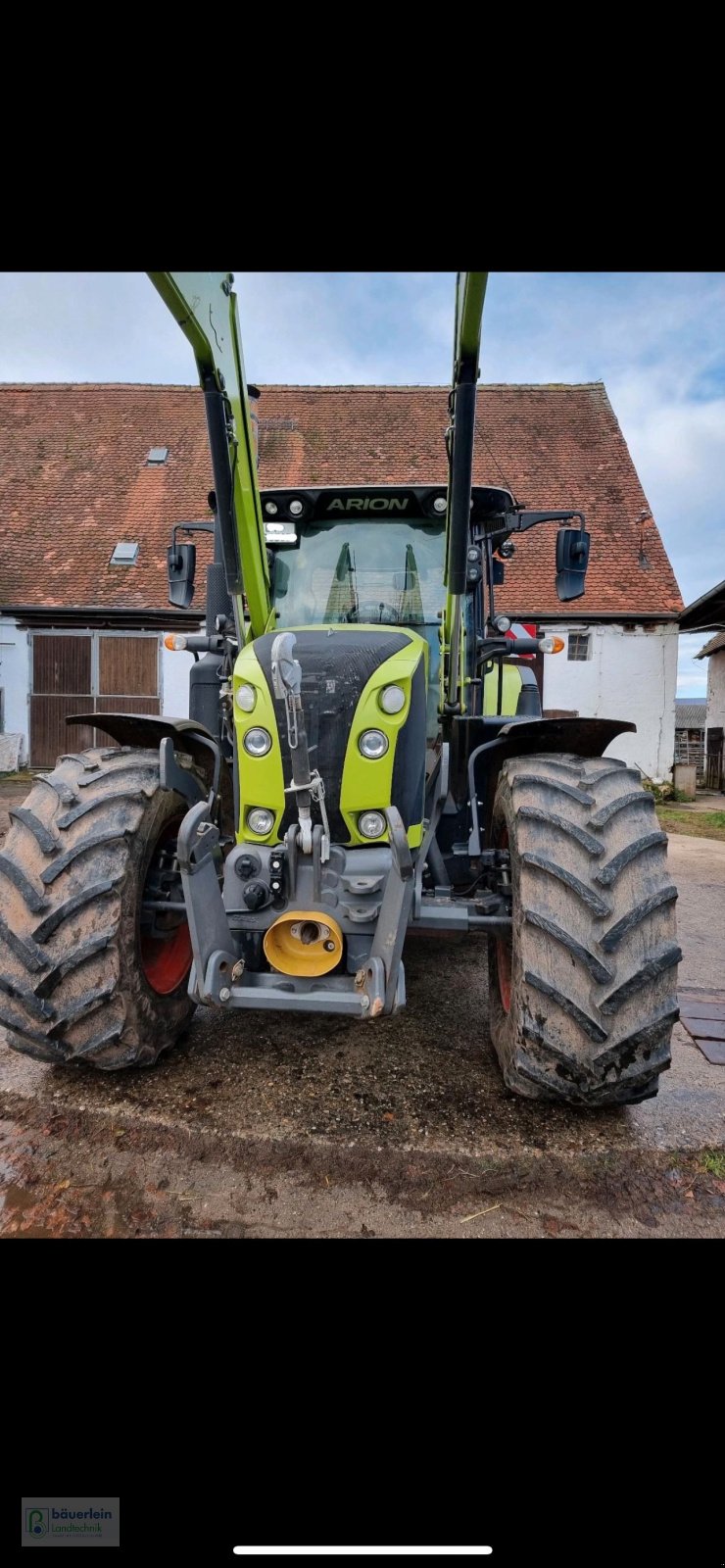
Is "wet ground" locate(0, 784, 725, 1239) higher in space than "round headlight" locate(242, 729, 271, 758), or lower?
lower

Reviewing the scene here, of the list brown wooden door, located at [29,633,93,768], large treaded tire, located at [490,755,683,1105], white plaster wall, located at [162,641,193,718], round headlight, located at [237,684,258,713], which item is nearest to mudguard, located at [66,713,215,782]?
round headlight, located at [237,684,258,713]

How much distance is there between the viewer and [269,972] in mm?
2543

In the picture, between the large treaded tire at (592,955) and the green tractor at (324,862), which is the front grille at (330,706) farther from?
the large treaded tire at (592,955)

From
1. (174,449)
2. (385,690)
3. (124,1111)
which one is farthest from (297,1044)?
(174,449)

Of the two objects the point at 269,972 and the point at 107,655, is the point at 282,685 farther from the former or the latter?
the point at 107,655

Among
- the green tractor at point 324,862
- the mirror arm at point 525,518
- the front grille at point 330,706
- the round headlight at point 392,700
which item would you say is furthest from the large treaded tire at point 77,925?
the mirror arm at point 525,518

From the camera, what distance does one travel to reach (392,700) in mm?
2635

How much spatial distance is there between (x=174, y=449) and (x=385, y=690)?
51.4 ft

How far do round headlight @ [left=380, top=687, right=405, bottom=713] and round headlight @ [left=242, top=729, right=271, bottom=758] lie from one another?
40 cm

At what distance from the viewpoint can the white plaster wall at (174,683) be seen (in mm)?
13586

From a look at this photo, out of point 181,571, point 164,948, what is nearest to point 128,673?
point 181,571

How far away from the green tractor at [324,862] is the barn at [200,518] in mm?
9350

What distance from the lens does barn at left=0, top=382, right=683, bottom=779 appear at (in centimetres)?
1341

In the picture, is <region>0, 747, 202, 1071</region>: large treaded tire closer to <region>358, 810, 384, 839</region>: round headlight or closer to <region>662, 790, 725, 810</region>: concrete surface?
<region>358, 810, 384, 839</region>: round headlight
